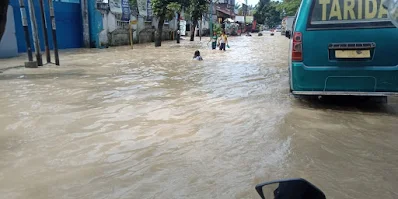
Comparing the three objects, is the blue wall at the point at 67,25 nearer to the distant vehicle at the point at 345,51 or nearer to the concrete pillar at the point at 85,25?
the concrete pillar at the point at 85,25

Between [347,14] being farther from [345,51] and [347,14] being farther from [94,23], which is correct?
[94,23]

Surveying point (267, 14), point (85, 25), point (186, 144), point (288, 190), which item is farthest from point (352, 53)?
point (267, 14)

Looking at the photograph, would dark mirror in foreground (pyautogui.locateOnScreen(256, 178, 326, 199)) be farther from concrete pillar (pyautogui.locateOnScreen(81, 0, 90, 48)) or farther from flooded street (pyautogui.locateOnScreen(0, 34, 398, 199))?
concrete pillar (pyautogui.locateOnScreen(81, 0, 90, 48))

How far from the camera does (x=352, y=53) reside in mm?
4969

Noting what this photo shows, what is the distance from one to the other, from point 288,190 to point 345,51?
166 inches

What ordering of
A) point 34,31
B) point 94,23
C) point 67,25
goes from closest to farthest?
point 34,31 < point 67,25 < point 94,23

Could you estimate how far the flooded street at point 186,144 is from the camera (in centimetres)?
308

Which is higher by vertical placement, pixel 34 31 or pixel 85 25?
pixel 85 25

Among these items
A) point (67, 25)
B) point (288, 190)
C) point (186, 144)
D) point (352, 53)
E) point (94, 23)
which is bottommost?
point (186, 144)

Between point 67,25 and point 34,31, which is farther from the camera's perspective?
point 67,25

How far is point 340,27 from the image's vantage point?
4.95 metres

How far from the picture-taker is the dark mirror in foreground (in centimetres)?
129

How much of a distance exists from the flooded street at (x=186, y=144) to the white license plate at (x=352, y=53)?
923 mm

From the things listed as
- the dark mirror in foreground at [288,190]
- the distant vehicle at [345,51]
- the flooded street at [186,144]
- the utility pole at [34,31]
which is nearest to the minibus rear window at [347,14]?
the distant vehicle at [345,51]
